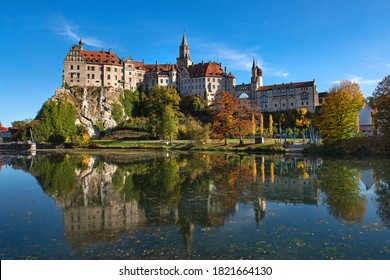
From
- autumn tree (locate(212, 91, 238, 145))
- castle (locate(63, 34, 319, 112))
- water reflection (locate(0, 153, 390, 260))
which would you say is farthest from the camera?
castle (locate(63, 34, 319, 112))

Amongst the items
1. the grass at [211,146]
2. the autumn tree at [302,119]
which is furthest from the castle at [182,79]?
the grass at [211,146]

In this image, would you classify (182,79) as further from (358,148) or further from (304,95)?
(358,148)

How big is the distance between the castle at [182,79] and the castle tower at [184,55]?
1.03 metres

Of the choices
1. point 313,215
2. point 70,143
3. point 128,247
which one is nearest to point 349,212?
point 313,215

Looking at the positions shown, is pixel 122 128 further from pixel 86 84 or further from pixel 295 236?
pixel 295 236

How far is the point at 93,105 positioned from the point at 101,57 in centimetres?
1753

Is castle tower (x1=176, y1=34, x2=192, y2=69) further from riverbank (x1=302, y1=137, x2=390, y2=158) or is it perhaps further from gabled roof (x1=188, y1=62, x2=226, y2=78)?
riverbank (x1=302, y1=137, x2=390, y2=158)

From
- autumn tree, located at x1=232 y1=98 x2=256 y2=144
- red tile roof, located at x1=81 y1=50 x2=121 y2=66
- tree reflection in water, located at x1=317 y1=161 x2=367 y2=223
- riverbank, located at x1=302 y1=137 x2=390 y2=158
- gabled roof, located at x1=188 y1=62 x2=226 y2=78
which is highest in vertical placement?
red tile roof, located at x1=81 y1=50 x2=121 y2=66

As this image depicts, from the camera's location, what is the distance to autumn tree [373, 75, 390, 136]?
116ft

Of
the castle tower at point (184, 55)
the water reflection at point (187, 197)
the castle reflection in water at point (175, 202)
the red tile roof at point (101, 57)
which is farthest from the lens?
the castle tower at point (184, 55)

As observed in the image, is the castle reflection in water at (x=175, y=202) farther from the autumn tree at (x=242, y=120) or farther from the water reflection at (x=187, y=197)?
the autumn tree at (x=242, y=120)

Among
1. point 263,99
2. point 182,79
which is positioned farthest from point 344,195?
point 182,79

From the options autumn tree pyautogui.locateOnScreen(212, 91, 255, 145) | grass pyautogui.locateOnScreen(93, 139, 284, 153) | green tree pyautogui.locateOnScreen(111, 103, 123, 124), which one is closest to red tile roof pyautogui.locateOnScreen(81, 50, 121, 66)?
green tree pyautogui.locateOnScreen(111, 103, 123, 124)

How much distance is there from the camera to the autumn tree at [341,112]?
37.9 meters
